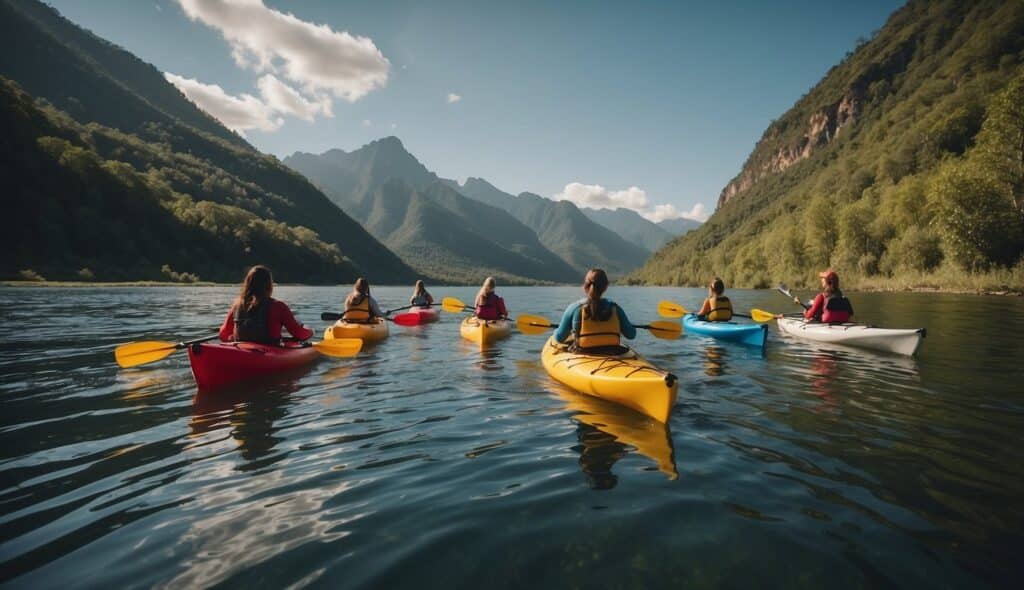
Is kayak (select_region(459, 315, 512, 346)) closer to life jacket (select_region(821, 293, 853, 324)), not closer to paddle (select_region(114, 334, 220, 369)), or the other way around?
paddle (select_region(114, 334, 220, 369))

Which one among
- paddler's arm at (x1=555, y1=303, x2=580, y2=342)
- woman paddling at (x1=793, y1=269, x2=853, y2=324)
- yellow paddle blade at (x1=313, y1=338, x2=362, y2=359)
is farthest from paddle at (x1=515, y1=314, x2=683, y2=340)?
woman paddling at (x1=793, y1=269, x2=853, y2=324)

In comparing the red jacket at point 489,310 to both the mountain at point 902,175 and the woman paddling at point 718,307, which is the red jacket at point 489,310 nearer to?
the woman paddling at point 718,307

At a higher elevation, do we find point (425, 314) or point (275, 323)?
point (275, 323)

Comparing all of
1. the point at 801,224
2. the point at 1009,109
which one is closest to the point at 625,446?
the point at 1009,109

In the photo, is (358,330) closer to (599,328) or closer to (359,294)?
(359,294)

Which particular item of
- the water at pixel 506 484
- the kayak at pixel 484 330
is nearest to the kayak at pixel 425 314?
the kayak at pixel 484 330

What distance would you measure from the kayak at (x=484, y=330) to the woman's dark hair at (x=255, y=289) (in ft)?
21.0

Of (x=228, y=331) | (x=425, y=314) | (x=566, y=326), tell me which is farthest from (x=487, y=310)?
(x=228, y=331)

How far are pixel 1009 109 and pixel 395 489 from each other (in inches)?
2009

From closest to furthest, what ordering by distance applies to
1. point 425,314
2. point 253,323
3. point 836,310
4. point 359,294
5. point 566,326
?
1. point 566,326
2. point 253,323
3. point 836,310
4. point 359,294
5. point 425,314

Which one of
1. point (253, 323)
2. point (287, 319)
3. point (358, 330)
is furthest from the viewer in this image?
point (358, 330)

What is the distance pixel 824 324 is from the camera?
43.5ft

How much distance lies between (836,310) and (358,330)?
14.1 metres

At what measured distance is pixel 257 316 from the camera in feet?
28.9
